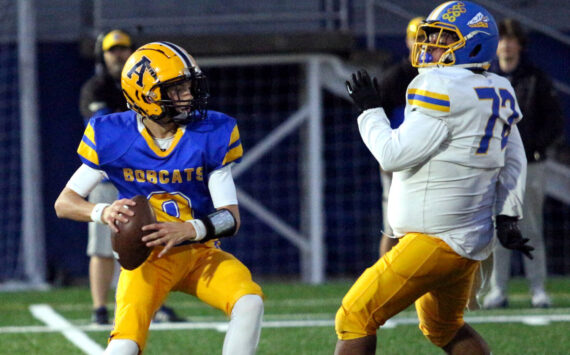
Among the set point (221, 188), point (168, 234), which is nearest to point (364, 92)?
point (221, 188)

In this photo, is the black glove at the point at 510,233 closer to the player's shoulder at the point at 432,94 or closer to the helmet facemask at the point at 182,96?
the player's shoulder at the point at 432,94

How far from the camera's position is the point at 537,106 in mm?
6402

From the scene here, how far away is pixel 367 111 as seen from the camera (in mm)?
3648

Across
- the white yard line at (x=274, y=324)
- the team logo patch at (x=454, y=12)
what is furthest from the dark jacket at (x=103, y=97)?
the team logo patch at (x=454, y=12)

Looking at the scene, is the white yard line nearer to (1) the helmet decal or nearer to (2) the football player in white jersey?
(2) the football player in white jersey

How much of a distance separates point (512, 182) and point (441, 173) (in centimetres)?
36

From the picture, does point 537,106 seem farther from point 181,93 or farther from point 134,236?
point 134,236

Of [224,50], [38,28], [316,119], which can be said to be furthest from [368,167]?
[38,28]

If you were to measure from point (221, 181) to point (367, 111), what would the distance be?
1.93ft

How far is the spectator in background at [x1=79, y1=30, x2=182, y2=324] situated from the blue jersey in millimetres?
2191

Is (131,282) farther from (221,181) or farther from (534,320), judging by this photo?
(534,320)

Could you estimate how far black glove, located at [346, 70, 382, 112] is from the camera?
3656mm

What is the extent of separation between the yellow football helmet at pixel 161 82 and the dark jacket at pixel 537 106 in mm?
3124

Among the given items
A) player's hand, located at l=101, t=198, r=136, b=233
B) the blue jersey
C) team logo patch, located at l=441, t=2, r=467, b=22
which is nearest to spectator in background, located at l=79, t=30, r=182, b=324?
the blue jersey
